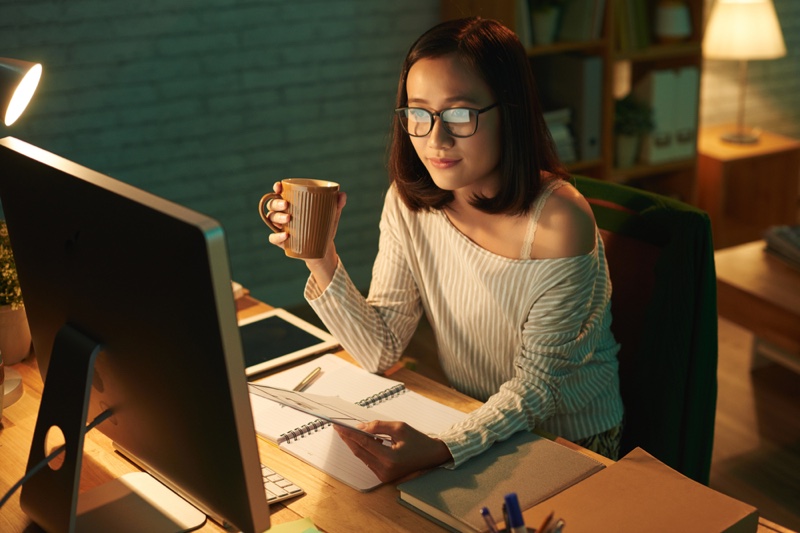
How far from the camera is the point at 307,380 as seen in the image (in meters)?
1.63

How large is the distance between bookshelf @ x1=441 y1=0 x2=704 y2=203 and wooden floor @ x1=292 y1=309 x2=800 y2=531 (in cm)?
90

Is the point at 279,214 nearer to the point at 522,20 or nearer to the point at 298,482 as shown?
the point at 298,482

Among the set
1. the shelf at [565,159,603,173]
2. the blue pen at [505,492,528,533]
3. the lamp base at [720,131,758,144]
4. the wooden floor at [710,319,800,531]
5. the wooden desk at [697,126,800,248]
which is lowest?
the wooden floor at [710,319,800,531]

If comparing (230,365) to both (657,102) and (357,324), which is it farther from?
(657,102)

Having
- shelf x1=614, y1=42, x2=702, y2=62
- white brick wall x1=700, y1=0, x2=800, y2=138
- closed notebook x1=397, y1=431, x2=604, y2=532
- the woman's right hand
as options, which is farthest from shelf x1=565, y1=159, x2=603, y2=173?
closed notebook x1=397, y1=431, x2=604, y2=532

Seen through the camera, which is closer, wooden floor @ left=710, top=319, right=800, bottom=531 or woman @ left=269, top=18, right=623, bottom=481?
woman @ left=269, top=18, right=623, bottom=481

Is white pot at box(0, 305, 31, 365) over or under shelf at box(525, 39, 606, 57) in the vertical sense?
under

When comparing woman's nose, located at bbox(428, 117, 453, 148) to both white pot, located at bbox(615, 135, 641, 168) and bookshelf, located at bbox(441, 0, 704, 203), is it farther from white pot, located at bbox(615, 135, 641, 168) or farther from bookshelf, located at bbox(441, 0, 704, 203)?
white pot, located at bbox(615, 135, 641, 168)

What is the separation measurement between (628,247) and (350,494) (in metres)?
0.73

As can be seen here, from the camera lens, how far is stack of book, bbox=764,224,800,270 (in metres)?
2.94

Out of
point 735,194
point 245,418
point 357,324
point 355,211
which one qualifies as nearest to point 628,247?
point 357,324

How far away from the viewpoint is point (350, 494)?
4.29 feet

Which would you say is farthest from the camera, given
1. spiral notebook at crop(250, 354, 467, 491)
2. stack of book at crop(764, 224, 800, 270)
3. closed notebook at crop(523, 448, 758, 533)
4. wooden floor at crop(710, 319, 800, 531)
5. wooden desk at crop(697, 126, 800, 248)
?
wooden desk at crop(697, 126, 800, 248)

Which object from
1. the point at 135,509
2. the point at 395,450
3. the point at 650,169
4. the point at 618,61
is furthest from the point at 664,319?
the point at 650,169
